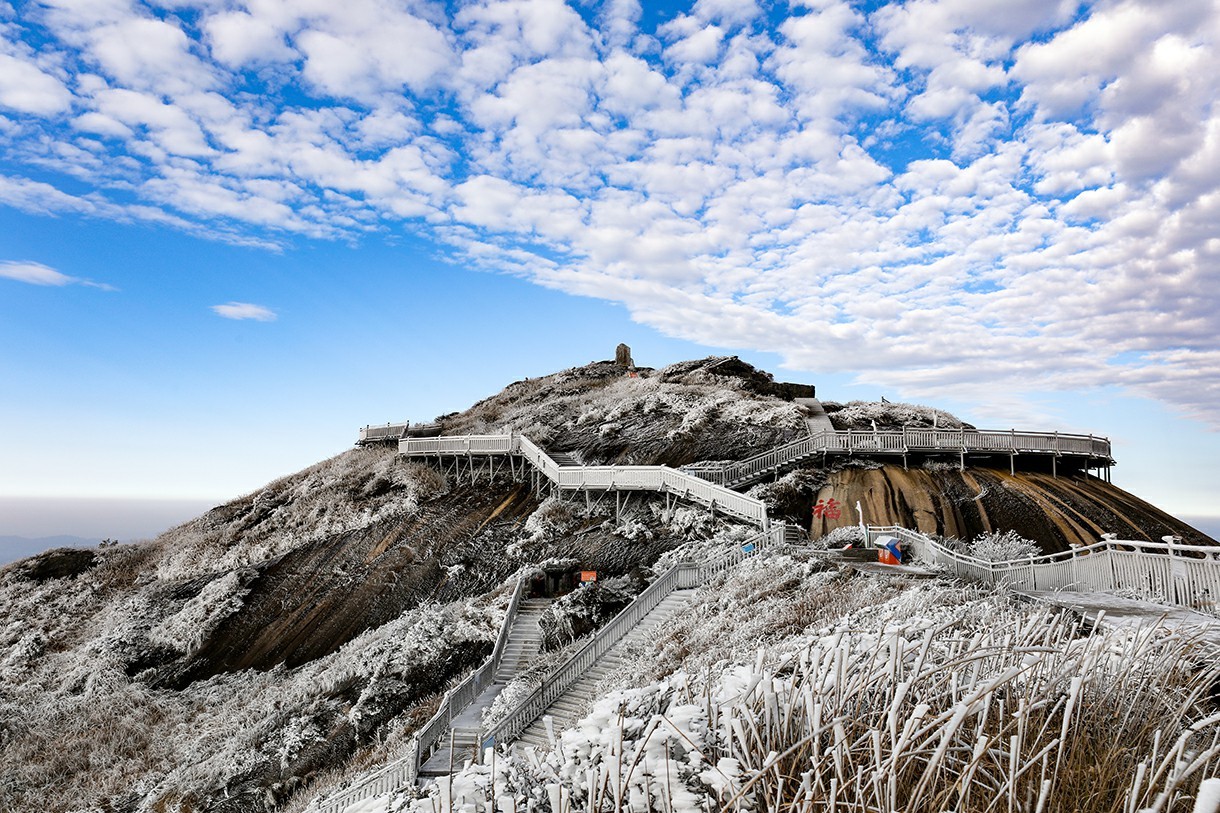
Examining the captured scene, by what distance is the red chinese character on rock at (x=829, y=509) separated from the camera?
83.3ft

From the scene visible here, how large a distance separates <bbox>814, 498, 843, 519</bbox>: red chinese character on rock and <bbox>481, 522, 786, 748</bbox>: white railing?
4.63 meters

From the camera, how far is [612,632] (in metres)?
18.5

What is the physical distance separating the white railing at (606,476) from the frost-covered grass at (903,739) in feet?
52.1

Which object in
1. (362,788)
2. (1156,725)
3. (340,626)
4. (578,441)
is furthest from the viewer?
(578,441)

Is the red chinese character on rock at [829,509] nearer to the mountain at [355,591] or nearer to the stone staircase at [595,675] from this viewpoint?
the mountain at [355,591]

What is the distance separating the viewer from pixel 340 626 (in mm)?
26391

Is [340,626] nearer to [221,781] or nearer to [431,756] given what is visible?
[221,781]

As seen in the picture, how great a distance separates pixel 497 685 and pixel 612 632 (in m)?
3.79

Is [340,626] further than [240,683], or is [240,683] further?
[340,626]

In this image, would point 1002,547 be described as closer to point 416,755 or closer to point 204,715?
point 416,755

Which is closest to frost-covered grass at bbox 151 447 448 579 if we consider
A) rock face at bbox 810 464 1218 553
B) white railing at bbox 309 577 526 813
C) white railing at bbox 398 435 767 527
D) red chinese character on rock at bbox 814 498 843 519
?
white railing at bbox 398 435 767 527

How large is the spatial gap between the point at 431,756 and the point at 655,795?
12.5 meters

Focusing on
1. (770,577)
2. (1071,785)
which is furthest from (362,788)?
(1071,785)

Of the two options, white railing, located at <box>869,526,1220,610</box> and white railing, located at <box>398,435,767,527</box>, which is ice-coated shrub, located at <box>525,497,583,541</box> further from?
white railing, located at <box>869,526,1220,610</box>
